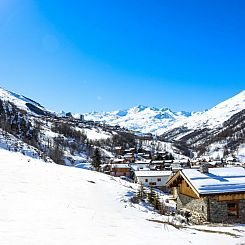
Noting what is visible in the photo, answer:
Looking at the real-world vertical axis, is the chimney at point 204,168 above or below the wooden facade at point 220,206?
above

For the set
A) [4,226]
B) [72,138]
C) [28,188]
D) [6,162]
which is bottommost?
[4,226]

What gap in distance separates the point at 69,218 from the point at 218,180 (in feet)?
53.1

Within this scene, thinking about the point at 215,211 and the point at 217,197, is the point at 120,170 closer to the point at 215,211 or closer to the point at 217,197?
the point at 215,211

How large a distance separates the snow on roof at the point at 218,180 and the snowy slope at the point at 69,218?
793 cm

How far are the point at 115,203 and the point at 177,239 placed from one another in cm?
591

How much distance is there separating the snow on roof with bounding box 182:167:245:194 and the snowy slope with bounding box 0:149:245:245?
793 cm

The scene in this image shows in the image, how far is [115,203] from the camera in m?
15.9

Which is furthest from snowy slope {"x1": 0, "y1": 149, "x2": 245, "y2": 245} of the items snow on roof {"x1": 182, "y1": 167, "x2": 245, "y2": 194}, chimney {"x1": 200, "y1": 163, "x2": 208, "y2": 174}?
chimney {"x1": 200, "y1": 163, "x2": 208, "y2": 174}

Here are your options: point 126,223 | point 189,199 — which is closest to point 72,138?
point 189,199

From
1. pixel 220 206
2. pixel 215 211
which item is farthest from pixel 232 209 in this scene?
pixel 215 211

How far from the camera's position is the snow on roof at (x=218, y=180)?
22344mm

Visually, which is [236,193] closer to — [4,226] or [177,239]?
[177,239]

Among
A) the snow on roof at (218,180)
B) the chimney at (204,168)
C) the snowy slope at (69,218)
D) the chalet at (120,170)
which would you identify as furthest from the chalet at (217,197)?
the chalet at (120,170)

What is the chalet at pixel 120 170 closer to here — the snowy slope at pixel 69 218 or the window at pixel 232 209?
the window at pixel 232 209
